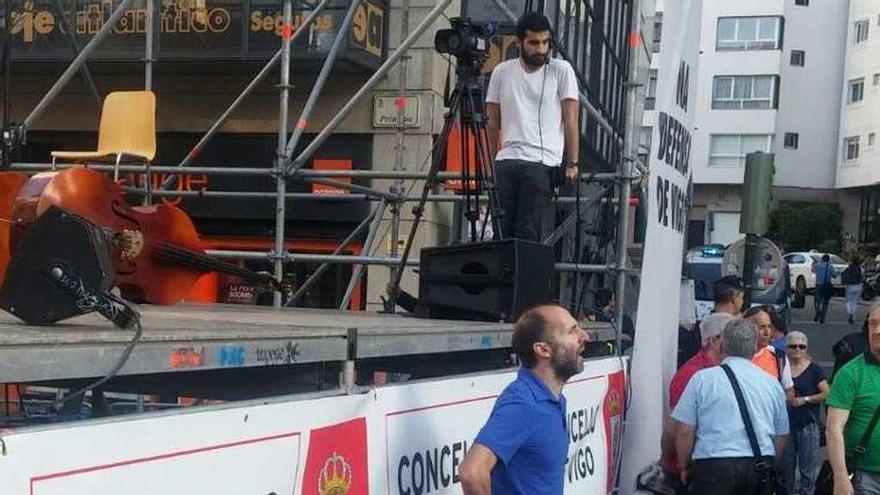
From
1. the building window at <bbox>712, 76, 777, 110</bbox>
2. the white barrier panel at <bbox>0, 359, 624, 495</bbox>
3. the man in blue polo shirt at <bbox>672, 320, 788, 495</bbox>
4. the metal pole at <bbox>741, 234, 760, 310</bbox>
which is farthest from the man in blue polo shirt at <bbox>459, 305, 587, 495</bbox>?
the building window at <bbox>712, 76, 777, 110</bbox>

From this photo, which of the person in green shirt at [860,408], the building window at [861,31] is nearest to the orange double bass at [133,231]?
the person in green shirt at [860,408]

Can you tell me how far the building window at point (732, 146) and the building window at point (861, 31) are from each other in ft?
19.3

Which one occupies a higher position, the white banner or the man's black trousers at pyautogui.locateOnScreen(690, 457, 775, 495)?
the white banner

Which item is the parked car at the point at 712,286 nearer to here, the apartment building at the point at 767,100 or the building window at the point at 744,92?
the apartment building at the point at 767,100

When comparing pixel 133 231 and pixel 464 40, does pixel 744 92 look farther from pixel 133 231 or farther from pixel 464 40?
pixel 133 231

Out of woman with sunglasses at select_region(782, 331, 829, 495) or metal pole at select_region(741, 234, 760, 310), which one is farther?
metal pole at select_region(741, 234, 760, 310)

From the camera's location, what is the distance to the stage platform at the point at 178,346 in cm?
202

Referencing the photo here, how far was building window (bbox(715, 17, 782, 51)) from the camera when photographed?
47.6 m

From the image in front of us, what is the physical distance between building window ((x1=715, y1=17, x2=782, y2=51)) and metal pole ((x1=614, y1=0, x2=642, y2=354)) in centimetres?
4445

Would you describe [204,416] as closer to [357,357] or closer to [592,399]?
[357,357]

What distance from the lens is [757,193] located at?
10914 mm

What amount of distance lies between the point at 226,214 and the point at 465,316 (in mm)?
8926

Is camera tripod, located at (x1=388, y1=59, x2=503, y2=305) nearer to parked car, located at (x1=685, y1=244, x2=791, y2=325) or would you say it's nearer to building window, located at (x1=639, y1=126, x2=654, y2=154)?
building window, located at (x1=639, y1=126, x2=654, y2=154)

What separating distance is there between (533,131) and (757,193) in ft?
20.2
